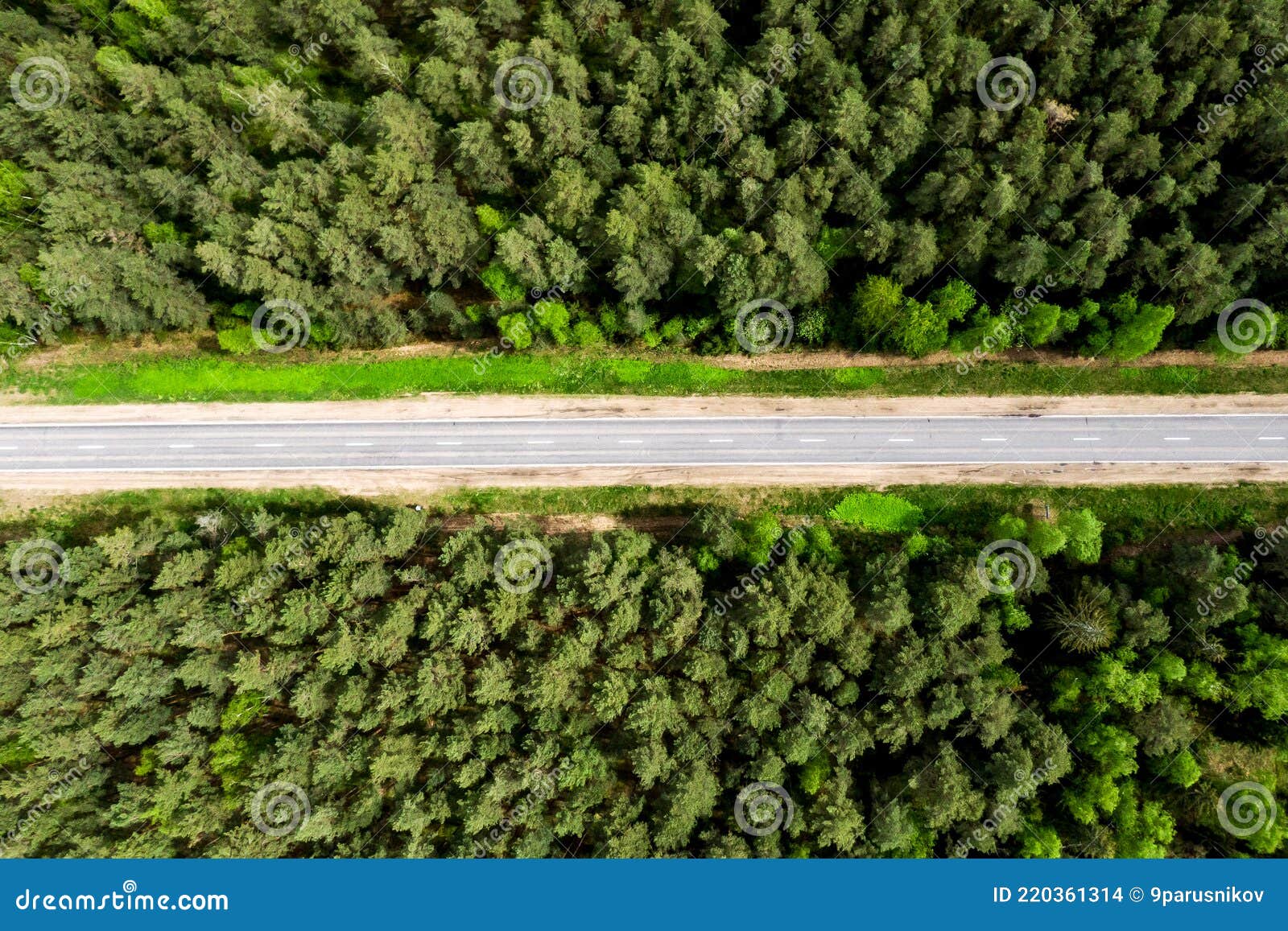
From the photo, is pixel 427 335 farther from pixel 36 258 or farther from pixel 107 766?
pixel 107 766

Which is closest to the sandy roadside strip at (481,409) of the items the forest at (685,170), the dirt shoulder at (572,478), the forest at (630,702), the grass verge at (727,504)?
the dirt shoulder at (572,478)

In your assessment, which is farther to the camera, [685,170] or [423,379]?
[423,379]

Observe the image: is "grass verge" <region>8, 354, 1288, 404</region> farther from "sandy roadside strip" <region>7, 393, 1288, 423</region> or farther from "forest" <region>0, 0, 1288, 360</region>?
"forest" <region>0, 0, 1288, 360</region>

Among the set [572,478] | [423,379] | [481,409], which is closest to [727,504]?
[572,478]

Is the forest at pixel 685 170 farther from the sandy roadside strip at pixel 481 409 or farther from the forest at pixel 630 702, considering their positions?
the forest at pixel 630 702

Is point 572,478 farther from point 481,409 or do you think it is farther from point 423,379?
point 423,379

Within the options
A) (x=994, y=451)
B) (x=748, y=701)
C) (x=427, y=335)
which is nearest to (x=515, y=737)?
(x=748, y=701)
